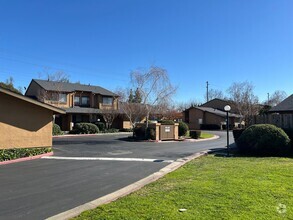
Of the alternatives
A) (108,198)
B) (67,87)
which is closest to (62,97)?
(67,87)

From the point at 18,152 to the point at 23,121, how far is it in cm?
152

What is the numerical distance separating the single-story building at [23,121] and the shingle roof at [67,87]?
24964mm

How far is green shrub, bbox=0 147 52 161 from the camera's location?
13.1 metres

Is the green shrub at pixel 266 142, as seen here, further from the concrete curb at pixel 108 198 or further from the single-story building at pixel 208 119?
the single-story building at pixel 208 119

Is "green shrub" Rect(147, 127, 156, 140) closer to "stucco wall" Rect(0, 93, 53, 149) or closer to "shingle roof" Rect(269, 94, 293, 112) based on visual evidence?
"shingle roof" Rect(269, 94, 293, 112)

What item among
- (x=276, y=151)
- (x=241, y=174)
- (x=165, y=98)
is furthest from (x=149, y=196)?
(x=165, y=98)

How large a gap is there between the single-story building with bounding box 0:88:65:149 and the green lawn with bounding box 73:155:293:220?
329 inches


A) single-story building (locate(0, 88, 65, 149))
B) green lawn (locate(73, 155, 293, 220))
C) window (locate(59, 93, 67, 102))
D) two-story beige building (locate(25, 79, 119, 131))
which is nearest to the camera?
green lawn (locate(73, 155, 293, 220))

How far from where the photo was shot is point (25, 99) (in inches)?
554

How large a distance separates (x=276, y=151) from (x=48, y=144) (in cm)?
1147

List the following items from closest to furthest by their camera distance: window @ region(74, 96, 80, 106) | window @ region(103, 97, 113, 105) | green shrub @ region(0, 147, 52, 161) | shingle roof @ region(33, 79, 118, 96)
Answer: green shrub @ region(0, 147, 52, 161) < shingle roof @ region(33, 79, 118, 96) < window @ region(74, 96, 80, 106) < window @ region(103, 97, 113, 105)

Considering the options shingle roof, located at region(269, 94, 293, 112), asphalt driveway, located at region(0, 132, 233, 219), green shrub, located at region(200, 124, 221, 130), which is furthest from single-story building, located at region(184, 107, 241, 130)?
asphalt driveway, located at region(0, 132, 233, 219)

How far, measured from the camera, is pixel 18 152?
45.2 ft

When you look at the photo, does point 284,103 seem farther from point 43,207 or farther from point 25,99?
point 43,207
